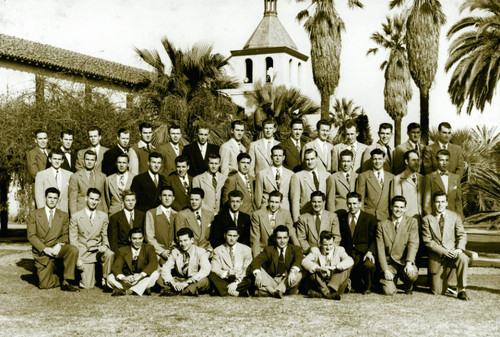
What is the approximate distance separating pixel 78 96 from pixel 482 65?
424 inches

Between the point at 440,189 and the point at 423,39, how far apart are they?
12.5 metres

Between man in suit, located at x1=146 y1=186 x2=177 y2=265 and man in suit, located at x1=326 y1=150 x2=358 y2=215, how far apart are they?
2.20 m

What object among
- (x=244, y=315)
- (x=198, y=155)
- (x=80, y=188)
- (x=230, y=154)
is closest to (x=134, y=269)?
(x=80, y=188)

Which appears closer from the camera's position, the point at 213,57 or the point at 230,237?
the point at 230,237

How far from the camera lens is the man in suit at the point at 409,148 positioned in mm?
8570

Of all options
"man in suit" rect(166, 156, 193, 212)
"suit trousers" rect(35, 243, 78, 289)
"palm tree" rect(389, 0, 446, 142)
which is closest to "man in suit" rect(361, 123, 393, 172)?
"man in suit" rect(166, 156, 193, 212)

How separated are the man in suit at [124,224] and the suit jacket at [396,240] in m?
3.27

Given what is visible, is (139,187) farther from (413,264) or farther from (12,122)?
(12,122)

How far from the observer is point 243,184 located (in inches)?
334

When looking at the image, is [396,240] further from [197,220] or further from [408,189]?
[197,220]

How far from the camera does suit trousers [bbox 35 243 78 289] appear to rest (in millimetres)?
8117

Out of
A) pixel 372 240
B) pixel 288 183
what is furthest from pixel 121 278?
pixel 372 240

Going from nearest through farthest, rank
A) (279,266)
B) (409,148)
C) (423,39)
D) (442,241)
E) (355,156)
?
1. (279,266)
2. (442,241)
3. (409,148)
4. (355,156)
5. (423,39)

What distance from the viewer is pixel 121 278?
7605mm
